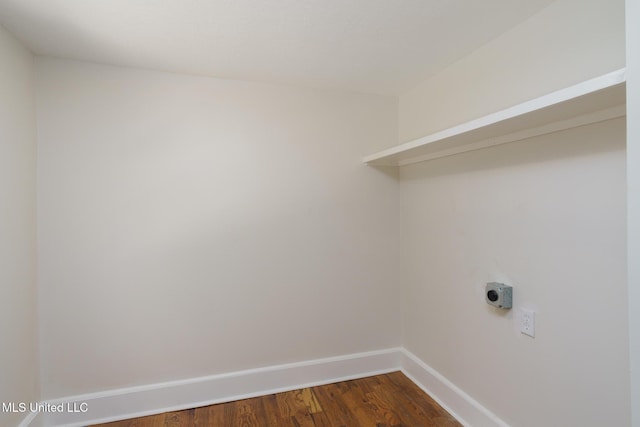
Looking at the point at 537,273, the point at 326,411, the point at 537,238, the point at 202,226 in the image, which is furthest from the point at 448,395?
the point at 202,226

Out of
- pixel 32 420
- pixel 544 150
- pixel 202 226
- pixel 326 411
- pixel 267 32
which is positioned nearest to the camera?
pixel 544 150

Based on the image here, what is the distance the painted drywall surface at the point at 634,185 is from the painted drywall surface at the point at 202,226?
66.0 inches

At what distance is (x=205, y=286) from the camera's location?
2004 mm

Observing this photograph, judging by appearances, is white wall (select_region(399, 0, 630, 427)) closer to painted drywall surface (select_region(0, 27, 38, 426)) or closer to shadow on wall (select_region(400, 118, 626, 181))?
shadow on wall (select_region(400, 118, 626, 181))

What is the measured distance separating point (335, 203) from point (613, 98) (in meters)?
1.55

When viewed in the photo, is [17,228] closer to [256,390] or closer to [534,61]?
[256,390]

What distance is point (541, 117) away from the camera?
119 centimetres

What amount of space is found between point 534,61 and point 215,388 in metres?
2.53

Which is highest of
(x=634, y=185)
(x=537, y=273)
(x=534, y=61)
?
(x=534, y=61)

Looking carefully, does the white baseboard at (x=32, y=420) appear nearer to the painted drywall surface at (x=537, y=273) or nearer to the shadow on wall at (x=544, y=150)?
the painted drywall surface at (x=537, y=273)

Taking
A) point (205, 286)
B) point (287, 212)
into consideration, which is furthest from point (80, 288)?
point (287, 212)

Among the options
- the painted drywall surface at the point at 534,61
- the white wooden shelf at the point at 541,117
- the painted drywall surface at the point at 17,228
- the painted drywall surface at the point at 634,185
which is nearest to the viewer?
the painted drywall surface at the point at 634,185

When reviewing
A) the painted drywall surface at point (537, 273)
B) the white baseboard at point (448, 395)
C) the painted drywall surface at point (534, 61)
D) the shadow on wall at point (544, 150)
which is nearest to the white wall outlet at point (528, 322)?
the painted drywall surface at point (537, 273)

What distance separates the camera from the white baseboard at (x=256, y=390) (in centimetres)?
175
